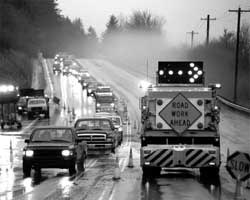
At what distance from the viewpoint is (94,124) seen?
3444 cm

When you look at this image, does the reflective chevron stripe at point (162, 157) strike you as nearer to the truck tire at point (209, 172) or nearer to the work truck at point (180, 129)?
the work truck at point (180, 129)

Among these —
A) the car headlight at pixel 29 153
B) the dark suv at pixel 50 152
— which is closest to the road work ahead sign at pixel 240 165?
the dark suv at pixel 50 152

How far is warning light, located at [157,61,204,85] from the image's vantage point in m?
25.0

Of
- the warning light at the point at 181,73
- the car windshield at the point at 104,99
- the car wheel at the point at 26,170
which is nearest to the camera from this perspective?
the car wheel at the point at 26,170

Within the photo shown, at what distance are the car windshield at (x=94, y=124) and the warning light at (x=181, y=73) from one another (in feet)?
30.8

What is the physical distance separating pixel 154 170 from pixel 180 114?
2655 millimetres

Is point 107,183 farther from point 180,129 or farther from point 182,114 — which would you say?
point 182,114

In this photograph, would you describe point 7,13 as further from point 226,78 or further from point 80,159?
point 80,159

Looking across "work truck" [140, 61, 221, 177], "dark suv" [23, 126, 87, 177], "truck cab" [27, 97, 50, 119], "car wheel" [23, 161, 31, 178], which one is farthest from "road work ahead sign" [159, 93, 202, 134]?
"truck cab" [27, 97, 50, 119]

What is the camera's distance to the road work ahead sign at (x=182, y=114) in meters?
22.0

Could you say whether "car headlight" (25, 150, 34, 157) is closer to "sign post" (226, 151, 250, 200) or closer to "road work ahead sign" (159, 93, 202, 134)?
"road work ahead sign" (159, 93, 202, 134)

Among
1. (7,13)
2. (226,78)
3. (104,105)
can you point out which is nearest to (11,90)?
(104,105)

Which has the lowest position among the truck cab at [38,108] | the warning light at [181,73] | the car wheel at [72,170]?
the truck cab at [38,108]

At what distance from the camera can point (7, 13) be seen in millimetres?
118812
